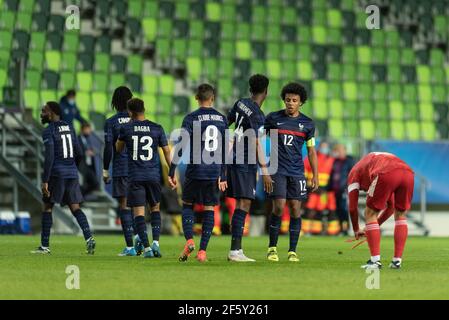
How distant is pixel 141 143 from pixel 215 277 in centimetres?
348

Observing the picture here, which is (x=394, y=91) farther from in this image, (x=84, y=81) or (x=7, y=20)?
(x=7, y=20)

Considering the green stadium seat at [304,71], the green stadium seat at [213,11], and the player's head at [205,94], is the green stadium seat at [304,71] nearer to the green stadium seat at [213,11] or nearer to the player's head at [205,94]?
the green stadium seat at [213,11]

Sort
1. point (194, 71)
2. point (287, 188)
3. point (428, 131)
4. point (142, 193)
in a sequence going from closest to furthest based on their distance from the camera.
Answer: point (287, 188), point (142, 193), point (194, 71), point (428, 131)

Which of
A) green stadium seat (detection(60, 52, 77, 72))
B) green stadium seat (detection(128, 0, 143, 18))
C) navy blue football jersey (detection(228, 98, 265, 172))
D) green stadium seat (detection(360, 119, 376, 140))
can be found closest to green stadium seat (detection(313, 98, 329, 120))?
green stadium seat (detection(360, 119, 376, 140))

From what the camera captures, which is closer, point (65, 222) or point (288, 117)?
point (288, 117)

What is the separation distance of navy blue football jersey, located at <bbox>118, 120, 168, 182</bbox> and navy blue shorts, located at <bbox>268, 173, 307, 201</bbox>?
1.49 meters

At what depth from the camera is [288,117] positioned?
13.4 meters

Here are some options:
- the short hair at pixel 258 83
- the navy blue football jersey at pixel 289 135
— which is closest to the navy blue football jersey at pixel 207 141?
the short hair at pixel 258 83

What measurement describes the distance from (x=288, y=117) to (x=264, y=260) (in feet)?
6.00

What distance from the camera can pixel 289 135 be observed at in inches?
529

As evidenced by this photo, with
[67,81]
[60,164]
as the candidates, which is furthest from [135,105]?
[67,81]
